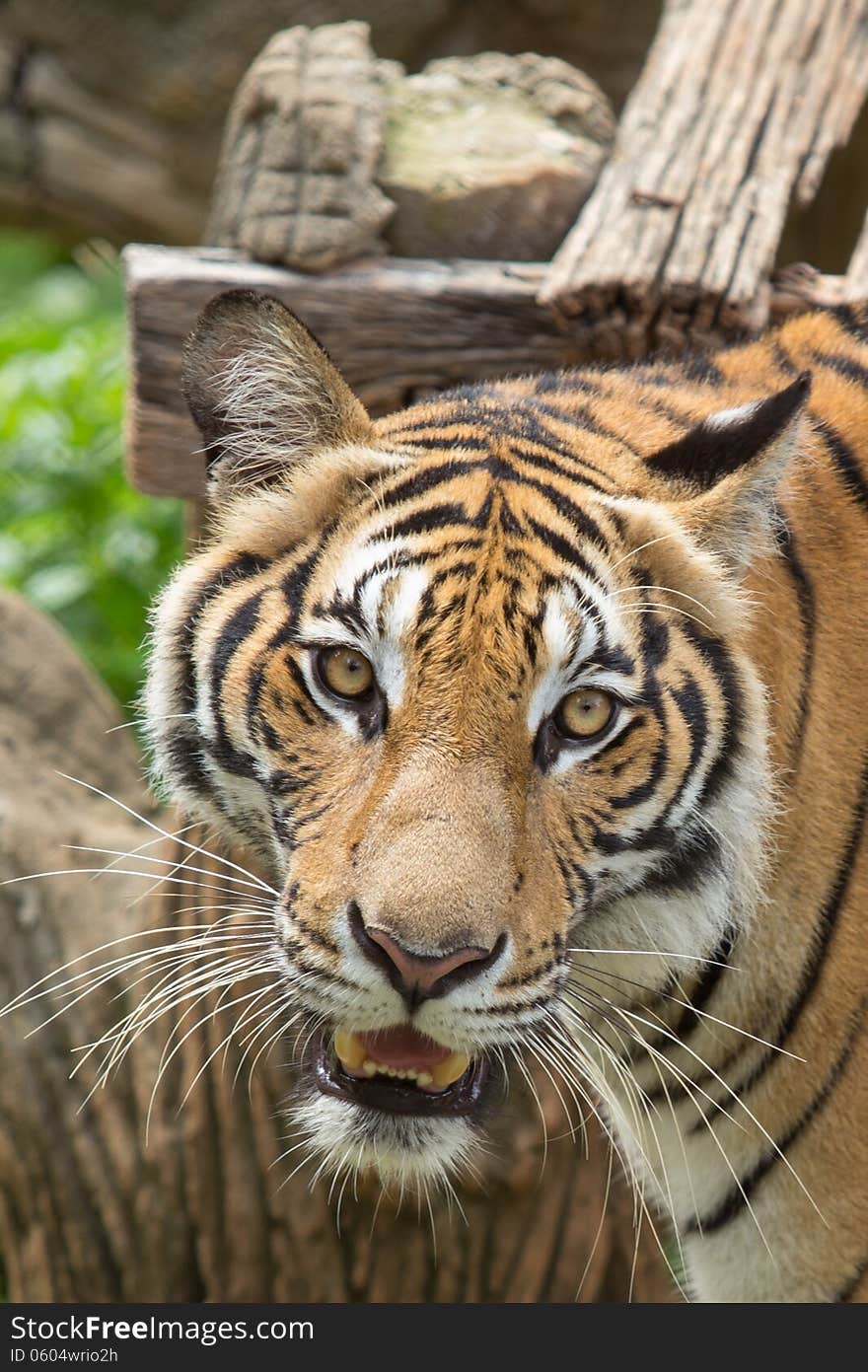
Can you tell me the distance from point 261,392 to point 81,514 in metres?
2.98

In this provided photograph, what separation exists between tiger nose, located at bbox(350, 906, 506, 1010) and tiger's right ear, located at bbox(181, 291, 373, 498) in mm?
695

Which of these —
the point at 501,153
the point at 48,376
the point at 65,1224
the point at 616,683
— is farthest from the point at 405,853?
the point at 48,376

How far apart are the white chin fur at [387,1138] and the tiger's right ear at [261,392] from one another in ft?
2.82

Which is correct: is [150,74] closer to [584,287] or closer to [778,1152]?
[584,287]

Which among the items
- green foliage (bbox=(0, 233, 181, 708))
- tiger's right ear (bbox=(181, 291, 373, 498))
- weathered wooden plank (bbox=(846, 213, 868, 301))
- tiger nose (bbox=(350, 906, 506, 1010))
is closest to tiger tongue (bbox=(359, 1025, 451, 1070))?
tiger nose (bbox=(350, 906, 506, 1010))

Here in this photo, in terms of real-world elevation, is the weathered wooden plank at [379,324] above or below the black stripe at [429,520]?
above

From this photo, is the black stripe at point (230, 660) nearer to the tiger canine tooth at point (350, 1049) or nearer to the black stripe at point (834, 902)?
the tiger canine tooth at point (350, 1049)

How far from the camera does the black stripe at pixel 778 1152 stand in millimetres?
2170

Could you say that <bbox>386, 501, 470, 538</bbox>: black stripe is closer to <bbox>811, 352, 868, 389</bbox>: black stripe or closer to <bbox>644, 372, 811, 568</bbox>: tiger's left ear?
<bbox>644, 372, 811, 568</bbox>: tiger's left ear

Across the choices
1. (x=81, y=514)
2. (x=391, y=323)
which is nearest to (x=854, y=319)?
(x=391, y=323)

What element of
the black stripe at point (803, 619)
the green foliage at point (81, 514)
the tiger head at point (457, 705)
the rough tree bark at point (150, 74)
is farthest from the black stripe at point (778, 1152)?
the rough tree bark at point (150, 74)

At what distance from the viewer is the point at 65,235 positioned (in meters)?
6.22

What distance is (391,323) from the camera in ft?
9.70

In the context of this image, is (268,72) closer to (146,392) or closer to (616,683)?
(146,392)
